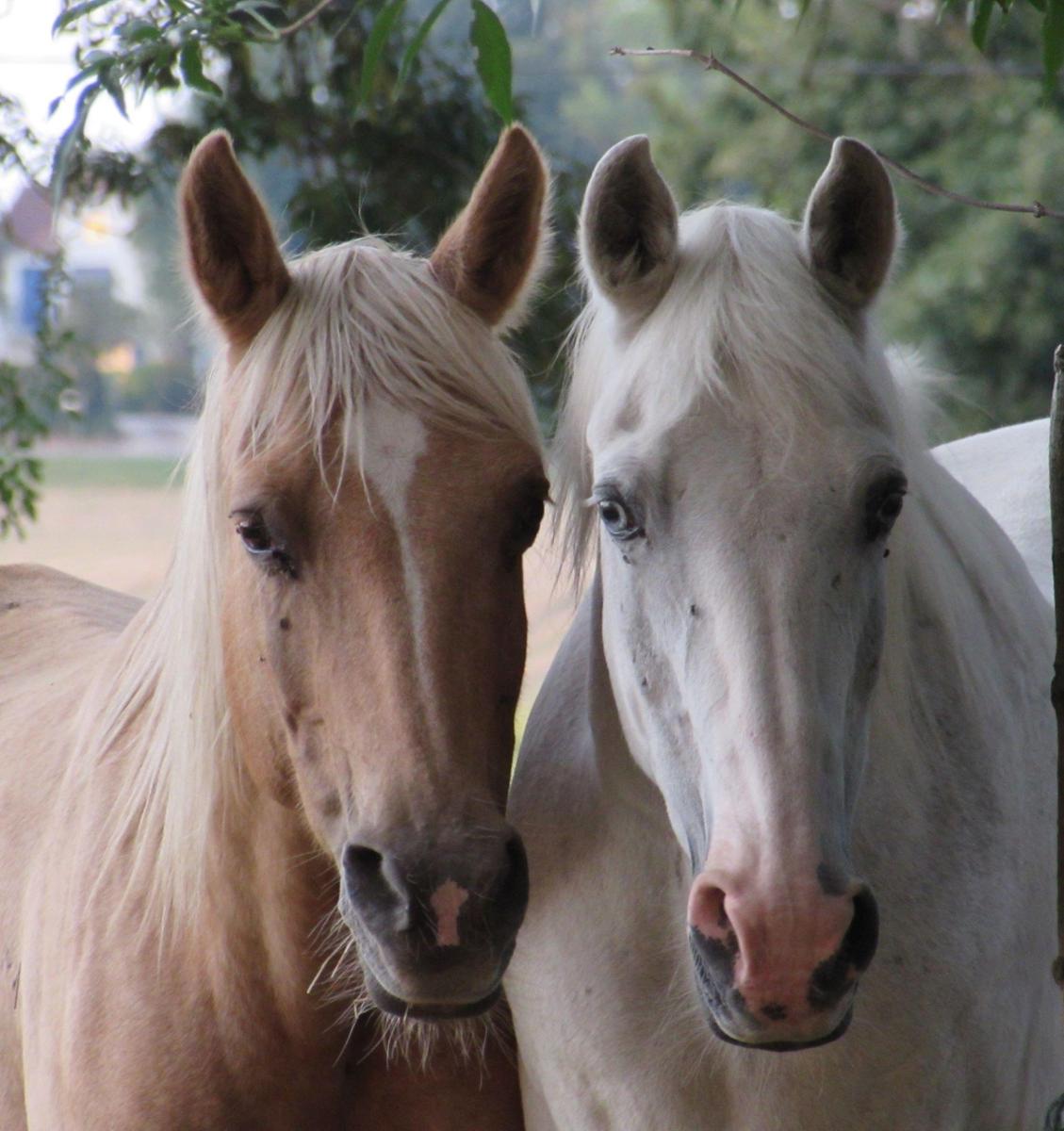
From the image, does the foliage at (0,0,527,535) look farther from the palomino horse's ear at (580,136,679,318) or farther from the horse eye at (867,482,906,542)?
the horse eye at (867,482,906,542)

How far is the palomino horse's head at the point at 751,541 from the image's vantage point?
5.43 feet

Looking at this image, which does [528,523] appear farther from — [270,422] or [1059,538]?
[1059,538]

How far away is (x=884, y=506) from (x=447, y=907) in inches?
30.5

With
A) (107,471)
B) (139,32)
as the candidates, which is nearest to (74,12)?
(139,32)

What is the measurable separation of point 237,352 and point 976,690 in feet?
4.28

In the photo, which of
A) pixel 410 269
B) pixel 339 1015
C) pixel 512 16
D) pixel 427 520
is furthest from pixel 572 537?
pixel 512 16

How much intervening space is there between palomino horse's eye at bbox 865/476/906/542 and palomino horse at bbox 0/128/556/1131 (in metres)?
0.55

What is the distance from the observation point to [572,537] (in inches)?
91.5

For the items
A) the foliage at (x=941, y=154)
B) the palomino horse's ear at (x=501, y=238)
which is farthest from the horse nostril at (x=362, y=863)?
the foliage at (x=941, y=154)

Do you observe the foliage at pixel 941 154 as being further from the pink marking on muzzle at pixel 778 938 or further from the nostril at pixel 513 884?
the pink marking on muzzle at pixel 778 938

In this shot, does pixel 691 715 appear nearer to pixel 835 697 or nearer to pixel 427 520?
pixel 835 697

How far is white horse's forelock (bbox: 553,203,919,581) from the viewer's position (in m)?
1.86

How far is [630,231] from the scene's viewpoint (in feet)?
6.81

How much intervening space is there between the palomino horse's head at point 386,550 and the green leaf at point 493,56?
430 mm
